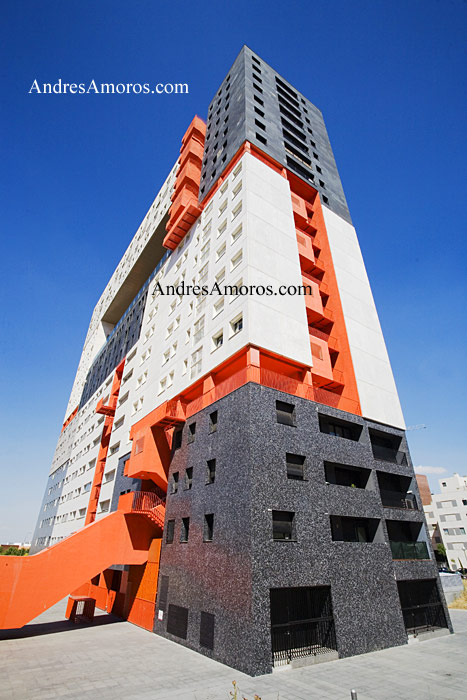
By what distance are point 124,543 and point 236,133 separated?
30.8 metres

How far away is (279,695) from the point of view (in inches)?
376

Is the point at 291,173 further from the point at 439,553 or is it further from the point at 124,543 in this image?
the point at 439,553

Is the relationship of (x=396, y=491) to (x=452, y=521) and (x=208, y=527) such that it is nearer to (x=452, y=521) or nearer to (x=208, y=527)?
(x=208, y=527)

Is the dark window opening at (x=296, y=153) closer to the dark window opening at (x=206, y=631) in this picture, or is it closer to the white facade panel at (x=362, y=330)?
the white facade panel at (x=362, y=330)

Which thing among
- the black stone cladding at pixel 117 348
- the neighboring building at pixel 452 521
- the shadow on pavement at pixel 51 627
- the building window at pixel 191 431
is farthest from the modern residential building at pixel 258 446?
the neighboring building at pixel 452 521

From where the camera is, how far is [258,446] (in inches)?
578

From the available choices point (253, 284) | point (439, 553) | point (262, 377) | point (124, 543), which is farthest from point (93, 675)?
point (439, 553)

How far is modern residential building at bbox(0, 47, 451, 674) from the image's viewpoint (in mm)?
13758

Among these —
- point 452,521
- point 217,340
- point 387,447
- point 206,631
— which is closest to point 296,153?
point 217,340

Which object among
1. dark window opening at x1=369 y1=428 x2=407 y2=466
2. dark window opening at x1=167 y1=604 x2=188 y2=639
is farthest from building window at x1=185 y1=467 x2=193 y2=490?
dark window opening at x1=369 y1=428 x2=407 y2=466

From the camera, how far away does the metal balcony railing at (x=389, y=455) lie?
70.4 ft

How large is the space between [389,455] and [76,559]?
19.0m

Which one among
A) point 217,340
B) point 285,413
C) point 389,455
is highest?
point 217,340

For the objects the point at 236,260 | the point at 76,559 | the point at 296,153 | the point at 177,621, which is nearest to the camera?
the point at 177,621
